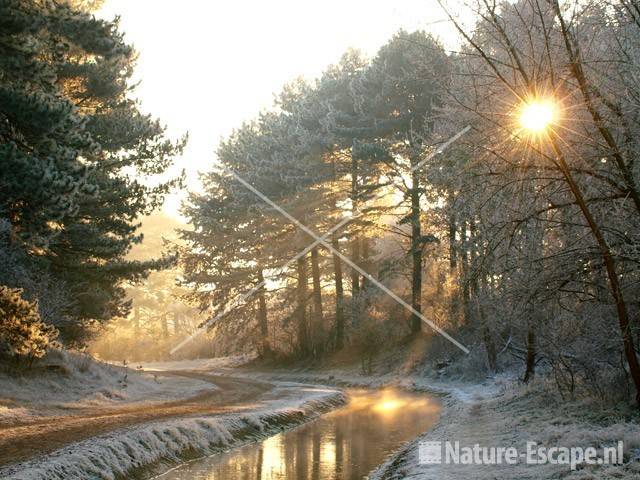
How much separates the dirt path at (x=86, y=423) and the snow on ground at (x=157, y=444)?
0.47 metres

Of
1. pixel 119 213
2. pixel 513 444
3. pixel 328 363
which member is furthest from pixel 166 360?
pixel 513 444

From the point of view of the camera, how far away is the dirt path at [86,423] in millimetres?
11156

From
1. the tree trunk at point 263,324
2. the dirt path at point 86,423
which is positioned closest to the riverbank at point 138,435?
the dirt path at point 86,423

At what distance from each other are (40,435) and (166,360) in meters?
50.5

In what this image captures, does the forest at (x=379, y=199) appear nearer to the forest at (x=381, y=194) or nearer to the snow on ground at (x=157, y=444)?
the forest at (x=381, y=194)

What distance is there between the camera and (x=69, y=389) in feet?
62.3

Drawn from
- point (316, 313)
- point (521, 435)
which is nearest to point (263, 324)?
point (316, 313)

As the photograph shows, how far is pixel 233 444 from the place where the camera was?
14562 mm

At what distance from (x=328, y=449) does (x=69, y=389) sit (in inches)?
361

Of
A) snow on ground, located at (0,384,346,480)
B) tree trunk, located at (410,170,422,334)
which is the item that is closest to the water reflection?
snow on ground, located at (0,384,346,480)

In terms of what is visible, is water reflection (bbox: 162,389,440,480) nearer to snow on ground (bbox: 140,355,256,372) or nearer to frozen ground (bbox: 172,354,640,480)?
frozen ground (bbox: 172,354,640,480)

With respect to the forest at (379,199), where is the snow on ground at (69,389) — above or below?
below

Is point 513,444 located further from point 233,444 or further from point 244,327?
point 244,327

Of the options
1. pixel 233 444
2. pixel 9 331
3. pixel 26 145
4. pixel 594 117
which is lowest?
pixel 233 444
